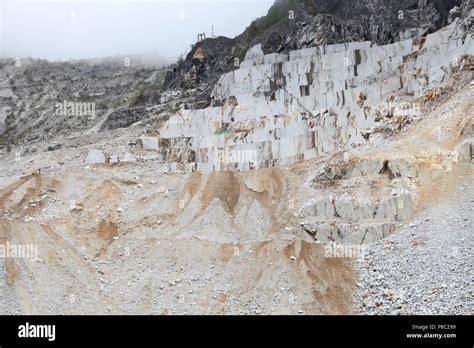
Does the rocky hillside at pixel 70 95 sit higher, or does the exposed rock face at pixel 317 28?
the exposed rock face at pixel 317 28

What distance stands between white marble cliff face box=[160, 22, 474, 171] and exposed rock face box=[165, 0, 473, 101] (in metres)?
2.54

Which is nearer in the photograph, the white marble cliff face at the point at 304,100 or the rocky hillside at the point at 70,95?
the white marble cliff face at the point at 304,100

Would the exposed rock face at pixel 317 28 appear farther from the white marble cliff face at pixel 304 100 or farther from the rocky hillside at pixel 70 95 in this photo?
the rocky hillside at pixel 70 95

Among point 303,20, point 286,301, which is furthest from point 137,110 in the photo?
point 286,301

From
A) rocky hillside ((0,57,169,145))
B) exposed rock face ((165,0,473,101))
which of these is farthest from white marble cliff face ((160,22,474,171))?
rocky hillside ((0,57,169,145))

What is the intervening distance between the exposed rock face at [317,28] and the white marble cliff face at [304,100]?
2540 millimetres

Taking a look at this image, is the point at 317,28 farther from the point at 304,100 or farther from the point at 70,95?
the point at 70,95

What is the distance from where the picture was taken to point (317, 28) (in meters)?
52.5

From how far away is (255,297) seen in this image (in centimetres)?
2602

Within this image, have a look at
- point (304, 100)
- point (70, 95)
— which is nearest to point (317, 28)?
point (304, 100)

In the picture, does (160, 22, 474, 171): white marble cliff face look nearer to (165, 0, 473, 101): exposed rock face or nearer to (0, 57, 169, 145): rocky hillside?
(165, 0, 473, 101): exposed rock face

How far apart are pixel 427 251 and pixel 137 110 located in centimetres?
3619

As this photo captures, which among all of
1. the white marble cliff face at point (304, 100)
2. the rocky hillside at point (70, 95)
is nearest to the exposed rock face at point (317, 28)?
the white marble cliff face at point (304, 100)

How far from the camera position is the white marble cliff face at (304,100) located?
123 ft
